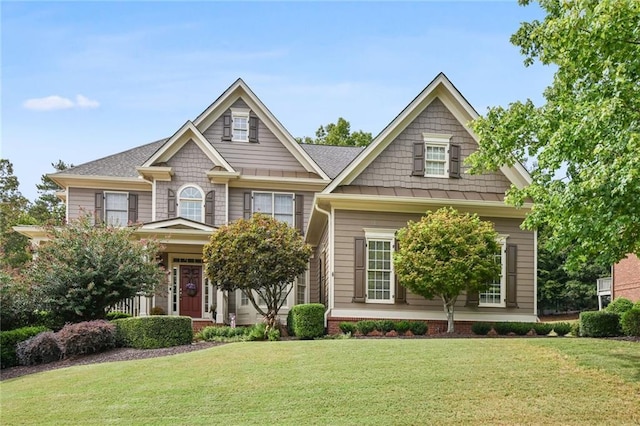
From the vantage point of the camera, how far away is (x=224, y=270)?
62.0 ft

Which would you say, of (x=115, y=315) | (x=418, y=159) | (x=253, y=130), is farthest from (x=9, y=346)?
(x=253, y=130)

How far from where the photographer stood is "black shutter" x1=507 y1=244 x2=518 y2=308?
2020 cm

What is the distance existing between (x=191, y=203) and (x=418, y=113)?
32.4 feet

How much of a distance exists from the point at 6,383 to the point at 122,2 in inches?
338

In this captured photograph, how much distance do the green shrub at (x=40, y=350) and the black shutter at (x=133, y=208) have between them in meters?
9.45

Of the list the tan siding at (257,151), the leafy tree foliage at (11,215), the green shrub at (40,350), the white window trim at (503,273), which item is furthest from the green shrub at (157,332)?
the leafy tree foliage at (11,215)

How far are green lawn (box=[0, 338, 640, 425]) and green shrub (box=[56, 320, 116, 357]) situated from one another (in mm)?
1883

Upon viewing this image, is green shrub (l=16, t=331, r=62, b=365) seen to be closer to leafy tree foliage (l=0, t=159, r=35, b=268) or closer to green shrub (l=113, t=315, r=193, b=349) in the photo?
green shrub (l=113, t=315, r=193, b=349)

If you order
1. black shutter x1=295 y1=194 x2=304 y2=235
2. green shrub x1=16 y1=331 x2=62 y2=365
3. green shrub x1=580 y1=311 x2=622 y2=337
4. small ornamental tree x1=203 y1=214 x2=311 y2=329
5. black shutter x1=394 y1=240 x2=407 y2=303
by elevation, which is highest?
black shutter x1=295 y1=194 x2=304 y2=235

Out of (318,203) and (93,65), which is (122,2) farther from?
(318,203)

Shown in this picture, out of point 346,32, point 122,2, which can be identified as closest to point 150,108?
point 122,2

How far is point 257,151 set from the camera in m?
26.7

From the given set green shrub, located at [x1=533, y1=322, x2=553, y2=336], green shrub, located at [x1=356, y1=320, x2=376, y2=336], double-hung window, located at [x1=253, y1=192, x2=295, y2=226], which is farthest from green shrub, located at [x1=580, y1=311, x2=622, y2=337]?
double-hung window, located at [x1=253, y1=192, x2=295, y2=226]

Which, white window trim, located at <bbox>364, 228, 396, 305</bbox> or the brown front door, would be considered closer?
white window trim, located at <bbox>364, 228, 396, 305</bbox>
